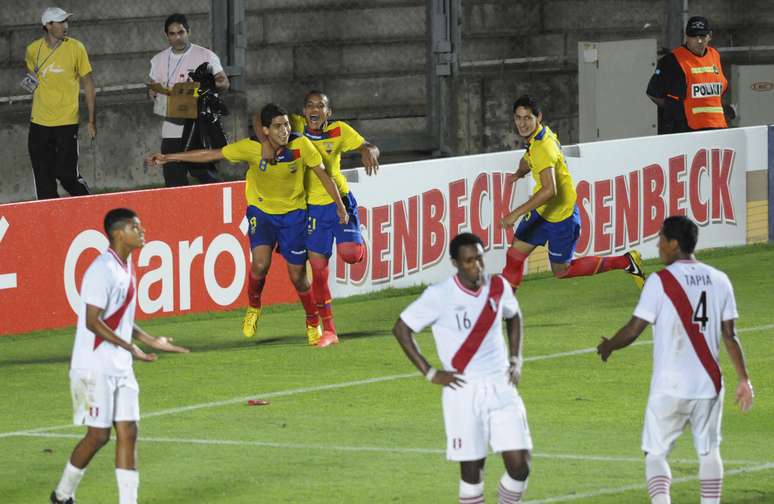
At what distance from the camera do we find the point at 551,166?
15727 mm

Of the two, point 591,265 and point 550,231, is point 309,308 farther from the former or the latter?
point 591,265

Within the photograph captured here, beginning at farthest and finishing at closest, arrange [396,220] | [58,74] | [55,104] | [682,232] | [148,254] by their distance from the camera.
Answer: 1. [55,104]
2. [58,74]
3. [396,220]
4. [148,254]
5. [682,232]

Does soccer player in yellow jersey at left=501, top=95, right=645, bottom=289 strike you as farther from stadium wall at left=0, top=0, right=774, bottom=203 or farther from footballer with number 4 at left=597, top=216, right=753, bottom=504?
stadium wall at left=0, top=0, right=774, bottom=203

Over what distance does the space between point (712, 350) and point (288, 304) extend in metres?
9.92

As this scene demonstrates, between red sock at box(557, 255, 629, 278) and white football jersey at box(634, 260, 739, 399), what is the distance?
7602 millimetres

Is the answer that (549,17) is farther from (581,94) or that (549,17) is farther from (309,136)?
(309,136)

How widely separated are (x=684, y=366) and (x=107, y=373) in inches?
114

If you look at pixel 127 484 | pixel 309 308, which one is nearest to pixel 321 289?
pixel 309 308

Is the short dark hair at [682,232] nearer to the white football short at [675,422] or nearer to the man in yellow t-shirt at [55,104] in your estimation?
the white football short at [675,422]

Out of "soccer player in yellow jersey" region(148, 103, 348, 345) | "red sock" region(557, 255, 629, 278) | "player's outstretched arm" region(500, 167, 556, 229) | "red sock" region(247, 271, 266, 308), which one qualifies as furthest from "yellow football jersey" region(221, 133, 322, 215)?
"red sock" region(557, 255, 629, 278)

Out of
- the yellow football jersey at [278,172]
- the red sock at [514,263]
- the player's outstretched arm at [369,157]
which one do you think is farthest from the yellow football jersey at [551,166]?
the yellow football jersey at [278,172]

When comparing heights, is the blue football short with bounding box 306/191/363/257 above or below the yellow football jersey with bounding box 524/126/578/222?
below

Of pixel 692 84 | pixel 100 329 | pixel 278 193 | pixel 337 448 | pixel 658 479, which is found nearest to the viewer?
pixel 658 479

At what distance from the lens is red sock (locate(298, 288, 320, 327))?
52.1ft
